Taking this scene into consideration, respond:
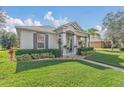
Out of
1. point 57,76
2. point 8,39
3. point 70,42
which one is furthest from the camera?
point 70,42

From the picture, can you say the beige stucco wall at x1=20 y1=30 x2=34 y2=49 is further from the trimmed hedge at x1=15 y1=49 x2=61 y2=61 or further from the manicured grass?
the manicured grass

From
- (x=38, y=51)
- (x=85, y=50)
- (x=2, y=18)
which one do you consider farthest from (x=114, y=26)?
(x=2, y=18)

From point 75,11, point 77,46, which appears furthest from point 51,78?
point 77,46

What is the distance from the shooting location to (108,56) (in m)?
14.7

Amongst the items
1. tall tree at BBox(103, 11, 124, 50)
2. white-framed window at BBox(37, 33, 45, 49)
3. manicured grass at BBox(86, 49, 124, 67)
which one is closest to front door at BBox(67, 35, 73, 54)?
white-framed window at BBox(37, 33, 45, 49)

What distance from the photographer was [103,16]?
12172mm

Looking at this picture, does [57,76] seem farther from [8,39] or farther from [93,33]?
[8,39]

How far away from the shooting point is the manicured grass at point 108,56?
13.3m

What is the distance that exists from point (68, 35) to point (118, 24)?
553 centimetres

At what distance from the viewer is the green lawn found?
9.24 metres

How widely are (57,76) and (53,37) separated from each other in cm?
691

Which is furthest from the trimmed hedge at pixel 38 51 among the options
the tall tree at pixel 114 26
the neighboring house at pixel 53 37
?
the tall tree at pixel 114 26

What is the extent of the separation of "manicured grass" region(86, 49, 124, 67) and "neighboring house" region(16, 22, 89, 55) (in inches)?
39.1

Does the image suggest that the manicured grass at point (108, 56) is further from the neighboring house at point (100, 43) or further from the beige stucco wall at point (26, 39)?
the beige stucco wall at point (26, 39)
